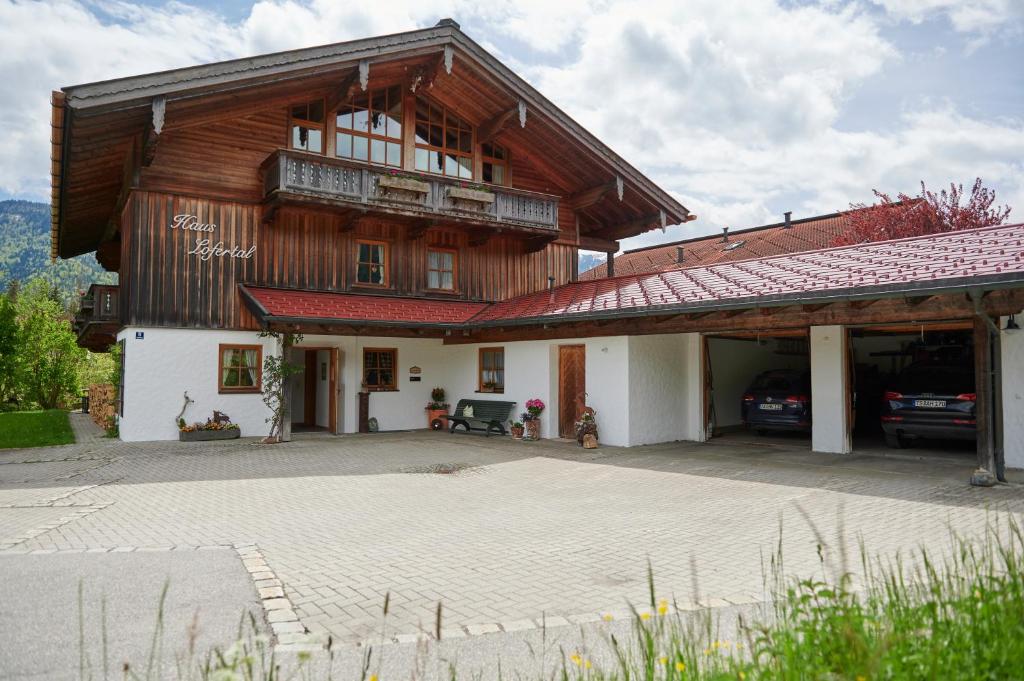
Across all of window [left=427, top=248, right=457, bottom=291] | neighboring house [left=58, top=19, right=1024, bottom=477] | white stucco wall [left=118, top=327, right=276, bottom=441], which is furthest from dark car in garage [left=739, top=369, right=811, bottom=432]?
white stucco wall [left=118, top=327, right=276, bottom=441]

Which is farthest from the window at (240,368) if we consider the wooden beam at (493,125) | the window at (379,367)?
the wooden beam at (493,125)

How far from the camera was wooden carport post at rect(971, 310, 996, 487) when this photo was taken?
9.63m

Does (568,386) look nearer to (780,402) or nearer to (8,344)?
(780,402)

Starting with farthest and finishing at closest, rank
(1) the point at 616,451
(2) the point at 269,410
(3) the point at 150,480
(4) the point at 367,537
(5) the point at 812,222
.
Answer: (5) the point at 812,222 → (2) the point at 269,410 → (1) the point at 616,451 → (3) the point at 150,480 → (4) the point at 367,537

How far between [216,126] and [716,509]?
14702 mm

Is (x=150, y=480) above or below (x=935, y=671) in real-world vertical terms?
below

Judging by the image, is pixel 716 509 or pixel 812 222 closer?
pixel 716 509

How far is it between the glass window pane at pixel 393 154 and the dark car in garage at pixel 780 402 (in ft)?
36.0

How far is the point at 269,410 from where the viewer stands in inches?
690

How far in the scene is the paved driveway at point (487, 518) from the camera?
517 cm

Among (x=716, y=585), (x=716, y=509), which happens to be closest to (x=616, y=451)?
(x=716, y=509)

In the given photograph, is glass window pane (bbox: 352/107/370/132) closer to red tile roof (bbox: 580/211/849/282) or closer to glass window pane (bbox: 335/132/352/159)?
glass window pane (bbox: 335/132/352/159)

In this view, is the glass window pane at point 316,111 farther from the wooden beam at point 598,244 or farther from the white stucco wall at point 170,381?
the wooden beam at point 598,244

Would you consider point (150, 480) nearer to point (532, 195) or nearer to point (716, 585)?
point (716, 585)
